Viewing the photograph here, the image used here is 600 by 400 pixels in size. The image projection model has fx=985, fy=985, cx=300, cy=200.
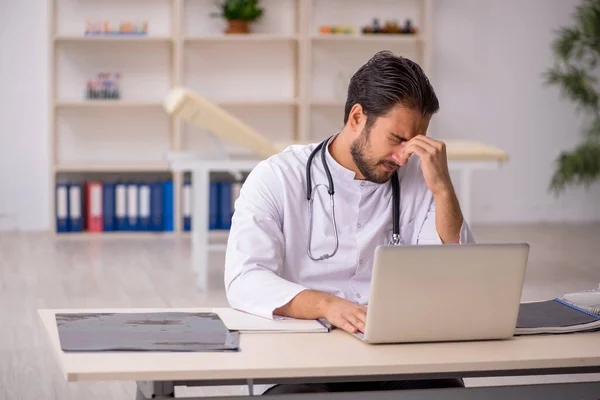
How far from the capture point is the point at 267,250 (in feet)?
6.88

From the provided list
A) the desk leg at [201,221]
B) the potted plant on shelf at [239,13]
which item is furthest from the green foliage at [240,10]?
the desk leg at [201,221]

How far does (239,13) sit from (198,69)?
1.78 feet

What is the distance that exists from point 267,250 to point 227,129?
9.03 ft

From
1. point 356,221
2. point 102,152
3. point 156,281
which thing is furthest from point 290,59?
point 356,221

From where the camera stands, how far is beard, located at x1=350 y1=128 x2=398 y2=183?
2.22 meters

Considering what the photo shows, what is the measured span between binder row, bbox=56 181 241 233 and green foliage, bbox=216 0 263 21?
1.11 meters

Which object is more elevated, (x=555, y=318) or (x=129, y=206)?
(x=555, y=318)

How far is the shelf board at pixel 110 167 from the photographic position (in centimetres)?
649

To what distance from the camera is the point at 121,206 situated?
6.57 m

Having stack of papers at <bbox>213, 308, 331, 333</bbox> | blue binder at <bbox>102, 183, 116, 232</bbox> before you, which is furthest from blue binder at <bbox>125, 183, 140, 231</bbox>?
stack of papers at <bbox>213, 308, 331, 333</bbox>

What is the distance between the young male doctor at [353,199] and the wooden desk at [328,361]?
0.97 feet

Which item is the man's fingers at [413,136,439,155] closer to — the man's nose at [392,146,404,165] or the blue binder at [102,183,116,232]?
the man's nose at [392,146,404,165]

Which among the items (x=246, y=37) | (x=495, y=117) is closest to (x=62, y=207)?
(x=246, y=37)

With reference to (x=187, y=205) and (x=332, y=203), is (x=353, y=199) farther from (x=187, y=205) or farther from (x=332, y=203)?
(x=187, y=205)
